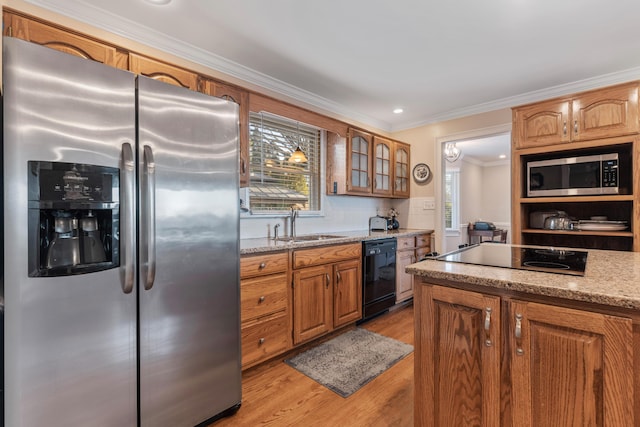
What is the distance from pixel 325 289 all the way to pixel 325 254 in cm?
31

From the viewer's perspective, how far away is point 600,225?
2686 mm

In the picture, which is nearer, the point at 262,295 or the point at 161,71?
the point at 161,71

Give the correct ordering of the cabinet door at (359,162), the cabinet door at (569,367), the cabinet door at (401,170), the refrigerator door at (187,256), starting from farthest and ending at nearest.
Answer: the cabinet door at (401,170), the cabinet door at (359,162), the refrigerator door at (187,256), the cabinet door at (569,367)

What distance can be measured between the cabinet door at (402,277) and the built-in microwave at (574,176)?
4.62 feet

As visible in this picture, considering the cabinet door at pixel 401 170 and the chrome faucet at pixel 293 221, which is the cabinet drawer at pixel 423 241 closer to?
the cabinet door at pixel 401 170

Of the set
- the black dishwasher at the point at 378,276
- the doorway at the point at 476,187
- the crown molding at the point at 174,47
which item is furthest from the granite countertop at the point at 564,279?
the doorway at the point at 476,187

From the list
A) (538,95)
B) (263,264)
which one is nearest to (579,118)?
(538,95)

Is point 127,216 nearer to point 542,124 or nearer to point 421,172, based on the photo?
point 542,124

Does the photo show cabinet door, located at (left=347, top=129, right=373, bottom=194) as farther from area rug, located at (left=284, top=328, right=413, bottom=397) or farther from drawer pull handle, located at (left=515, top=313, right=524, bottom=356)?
drawer pull handle, located at (left=515, top=313, right=524, bottom=356)

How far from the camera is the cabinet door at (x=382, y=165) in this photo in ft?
12.5

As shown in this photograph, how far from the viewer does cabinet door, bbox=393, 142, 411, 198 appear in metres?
4.13

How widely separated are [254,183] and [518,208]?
2642 mm

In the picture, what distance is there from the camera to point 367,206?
4195 millimetres

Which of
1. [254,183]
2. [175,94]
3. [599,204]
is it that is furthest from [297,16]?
[599,204]
